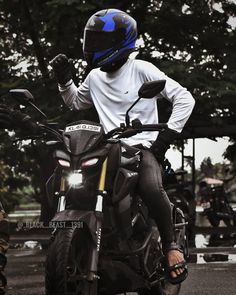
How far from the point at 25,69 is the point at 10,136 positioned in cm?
322

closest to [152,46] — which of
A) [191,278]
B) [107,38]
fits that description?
[191,278]

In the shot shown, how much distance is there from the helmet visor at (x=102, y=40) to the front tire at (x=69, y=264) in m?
1.40

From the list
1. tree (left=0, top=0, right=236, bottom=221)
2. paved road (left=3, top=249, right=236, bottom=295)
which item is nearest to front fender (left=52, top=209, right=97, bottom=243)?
paved road (left=3, top=249, right=236, bottom=295)

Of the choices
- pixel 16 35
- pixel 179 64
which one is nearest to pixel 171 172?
pixel 179 64

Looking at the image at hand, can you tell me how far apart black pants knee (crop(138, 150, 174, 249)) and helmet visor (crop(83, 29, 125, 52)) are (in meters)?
A: 0.76

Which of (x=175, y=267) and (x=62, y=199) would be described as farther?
(x=175, y=267)

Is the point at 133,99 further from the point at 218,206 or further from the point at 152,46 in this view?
the point at 218,206

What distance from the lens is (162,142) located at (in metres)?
5.27

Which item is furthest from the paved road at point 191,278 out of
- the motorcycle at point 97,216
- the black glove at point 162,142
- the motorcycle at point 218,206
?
the motorcycle at point 218,206

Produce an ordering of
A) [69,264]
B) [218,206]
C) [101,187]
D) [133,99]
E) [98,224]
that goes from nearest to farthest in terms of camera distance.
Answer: [69,264], [98,224], [101,187], [133,99], [218,206]

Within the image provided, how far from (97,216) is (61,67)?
1359mm

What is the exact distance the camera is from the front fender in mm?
4516

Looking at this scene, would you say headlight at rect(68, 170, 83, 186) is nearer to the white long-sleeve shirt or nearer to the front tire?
the front tire

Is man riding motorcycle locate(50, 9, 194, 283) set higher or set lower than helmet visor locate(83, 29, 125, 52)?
lower
